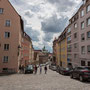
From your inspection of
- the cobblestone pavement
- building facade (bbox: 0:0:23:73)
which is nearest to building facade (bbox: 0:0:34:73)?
building facade (bbox: 0:0:23:73)

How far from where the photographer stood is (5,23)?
2773 cm

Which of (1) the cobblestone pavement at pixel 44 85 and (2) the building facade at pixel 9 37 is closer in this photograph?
(1) the cobblestone pavement at pixel 44 85

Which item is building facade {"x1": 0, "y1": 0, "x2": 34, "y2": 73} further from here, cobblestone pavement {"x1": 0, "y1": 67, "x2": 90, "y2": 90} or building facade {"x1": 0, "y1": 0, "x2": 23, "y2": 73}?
cobblestone pavement {"x1": 0, "y1": 67, "x2": 90, "y2": 90}

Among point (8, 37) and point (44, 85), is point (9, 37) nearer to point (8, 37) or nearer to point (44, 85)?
point (8, 37)

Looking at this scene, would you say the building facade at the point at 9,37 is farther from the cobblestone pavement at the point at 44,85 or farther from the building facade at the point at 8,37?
the cobblestone pavement at the point at 44,85

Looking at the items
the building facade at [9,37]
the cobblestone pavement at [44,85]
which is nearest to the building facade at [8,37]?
the building facade at [9,37]

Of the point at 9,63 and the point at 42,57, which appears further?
the point at 42,57

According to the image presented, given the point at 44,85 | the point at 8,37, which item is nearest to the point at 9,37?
the point at 8,37

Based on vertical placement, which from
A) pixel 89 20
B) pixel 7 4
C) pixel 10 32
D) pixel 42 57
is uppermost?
pixel 7 4

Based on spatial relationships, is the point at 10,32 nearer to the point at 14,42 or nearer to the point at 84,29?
the point at 14,42

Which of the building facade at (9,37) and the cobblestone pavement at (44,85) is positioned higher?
the building facade at (9,37)

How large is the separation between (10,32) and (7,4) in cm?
684

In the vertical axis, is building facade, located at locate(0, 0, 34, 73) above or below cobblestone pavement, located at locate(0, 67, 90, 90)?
above

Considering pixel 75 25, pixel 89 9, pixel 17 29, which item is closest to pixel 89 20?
pixel 89 9
